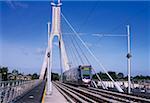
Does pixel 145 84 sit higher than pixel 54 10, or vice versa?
pixel 54 10

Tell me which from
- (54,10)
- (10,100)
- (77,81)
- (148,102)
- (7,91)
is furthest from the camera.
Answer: (54,10)

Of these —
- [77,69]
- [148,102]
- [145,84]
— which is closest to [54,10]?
[77,69]

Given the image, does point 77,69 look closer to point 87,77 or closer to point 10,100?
point 87,77

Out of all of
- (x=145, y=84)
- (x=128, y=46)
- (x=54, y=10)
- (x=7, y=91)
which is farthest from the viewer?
(x=54, y=10)

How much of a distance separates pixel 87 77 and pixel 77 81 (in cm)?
151

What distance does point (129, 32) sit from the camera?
33.7 meters

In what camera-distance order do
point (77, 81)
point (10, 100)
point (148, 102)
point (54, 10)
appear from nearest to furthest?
point (10, 100) → point (148, 102) → point (77, 81) → point (54, 10)

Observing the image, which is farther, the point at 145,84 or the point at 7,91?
the point at 145,84

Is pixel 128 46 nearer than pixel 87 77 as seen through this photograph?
Yes

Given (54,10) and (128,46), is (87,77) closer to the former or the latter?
(128,46)

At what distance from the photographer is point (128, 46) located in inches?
1297

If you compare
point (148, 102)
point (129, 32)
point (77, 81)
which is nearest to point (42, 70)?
point (77, 81)

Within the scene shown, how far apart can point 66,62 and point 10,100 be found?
41.4m

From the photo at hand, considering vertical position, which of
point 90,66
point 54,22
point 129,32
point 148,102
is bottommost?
point 148,102
